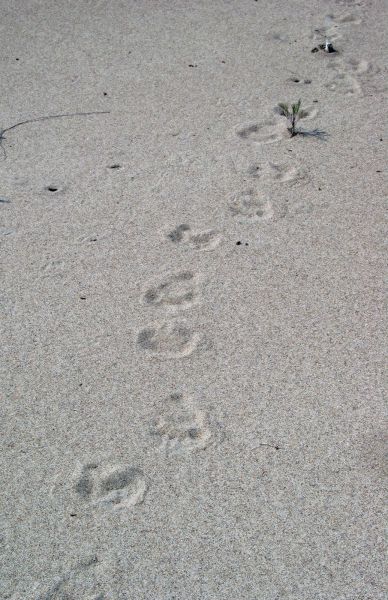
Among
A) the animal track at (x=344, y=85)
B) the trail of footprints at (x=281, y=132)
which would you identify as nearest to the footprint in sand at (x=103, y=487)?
the trail of footprints at (x=281, y=132)

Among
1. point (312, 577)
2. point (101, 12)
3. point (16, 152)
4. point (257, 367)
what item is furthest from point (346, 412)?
point (101, 12)

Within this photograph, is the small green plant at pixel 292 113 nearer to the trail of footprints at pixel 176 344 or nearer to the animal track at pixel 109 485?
the trail of footprints at pixel 176 344

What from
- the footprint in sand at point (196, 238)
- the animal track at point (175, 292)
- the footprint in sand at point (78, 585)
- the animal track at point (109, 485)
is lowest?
the footprint in sand at point (78, 585)

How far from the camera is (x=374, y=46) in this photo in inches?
178

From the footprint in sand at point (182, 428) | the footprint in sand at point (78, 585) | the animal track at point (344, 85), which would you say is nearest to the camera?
the footprint in sand at point (78, 585)

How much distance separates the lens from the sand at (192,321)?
2027mm

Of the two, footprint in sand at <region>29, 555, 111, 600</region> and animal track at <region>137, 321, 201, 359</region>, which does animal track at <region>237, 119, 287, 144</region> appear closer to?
animal track at <region>137, 321, 201, 359</region>

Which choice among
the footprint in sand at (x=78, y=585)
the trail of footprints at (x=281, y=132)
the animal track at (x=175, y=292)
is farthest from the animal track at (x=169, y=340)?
the footprint in sand at (x=78, y=585)

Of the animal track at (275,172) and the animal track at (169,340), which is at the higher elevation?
the animal track at (275,172)

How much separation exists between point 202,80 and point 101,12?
1.17 meters

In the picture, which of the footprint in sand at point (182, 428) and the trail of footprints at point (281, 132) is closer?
the footprint in sand at point (182, 428)

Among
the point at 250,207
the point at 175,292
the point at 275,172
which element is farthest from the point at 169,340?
the point at 275,172

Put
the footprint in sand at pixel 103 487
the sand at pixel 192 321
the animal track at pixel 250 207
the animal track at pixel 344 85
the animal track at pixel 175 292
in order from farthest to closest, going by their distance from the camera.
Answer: the animal track at pixel 344 85 < the animal track at pixel 250 207 < the animal track at pixel 175 292 < the footprint in sand at pixel 103 487 < the sand at pixel 192 321

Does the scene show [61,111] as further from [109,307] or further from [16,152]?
[109,307]
